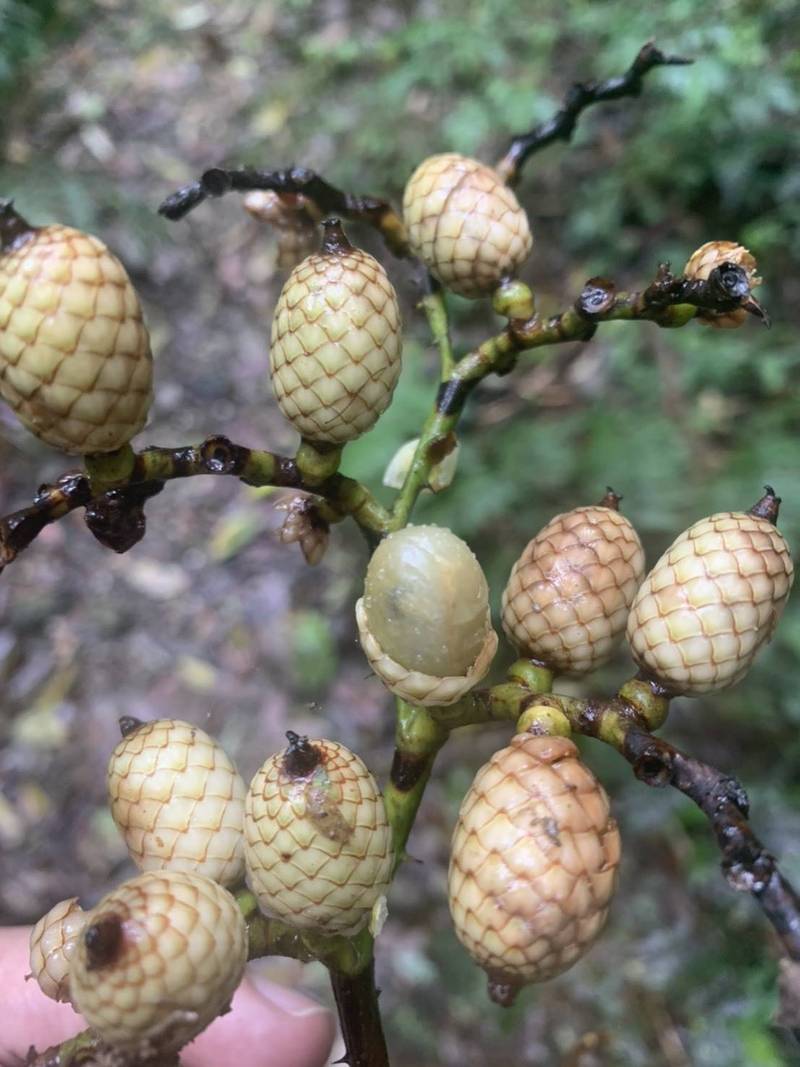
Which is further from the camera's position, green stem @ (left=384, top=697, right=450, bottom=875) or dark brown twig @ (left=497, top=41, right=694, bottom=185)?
dark brown twig @ (left=497, top=41, right=694, bottom=185)

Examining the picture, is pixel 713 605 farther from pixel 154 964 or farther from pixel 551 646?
pixel 154 964

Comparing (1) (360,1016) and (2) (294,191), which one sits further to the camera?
(2) (294,191)

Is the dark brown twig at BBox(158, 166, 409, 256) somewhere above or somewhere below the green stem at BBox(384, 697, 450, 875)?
above

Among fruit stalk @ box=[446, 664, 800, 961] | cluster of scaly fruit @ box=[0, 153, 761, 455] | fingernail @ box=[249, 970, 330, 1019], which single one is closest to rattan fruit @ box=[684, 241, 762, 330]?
cluster of scaly fruit @ box=[0, 153, 761, 455]

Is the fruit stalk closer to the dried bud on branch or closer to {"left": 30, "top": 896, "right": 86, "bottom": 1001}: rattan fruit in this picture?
the dried bud on branch

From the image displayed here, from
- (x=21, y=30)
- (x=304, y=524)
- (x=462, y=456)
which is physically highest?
(x=21, y=30)

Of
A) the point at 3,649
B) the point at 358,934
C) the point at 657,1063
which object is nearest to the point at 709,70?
the point at 358,934

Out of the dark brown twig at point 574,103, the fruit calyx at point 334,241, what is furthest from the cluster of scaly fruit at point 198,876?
the dark brown twig at point 574,103

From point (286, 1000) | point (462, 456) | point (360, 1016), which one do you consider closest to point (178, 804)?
point (360, 1016)
